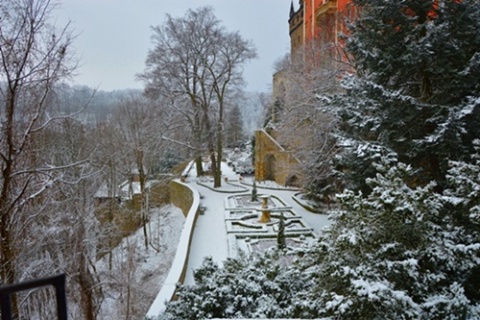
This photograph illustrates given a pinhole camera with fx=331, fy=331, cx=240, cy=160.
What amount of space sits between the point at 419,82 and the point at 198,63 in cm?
1657

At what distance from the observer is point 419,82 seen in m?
6.71

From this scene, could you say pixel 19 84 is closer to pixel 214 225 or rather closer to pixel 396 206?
pixel 396 206

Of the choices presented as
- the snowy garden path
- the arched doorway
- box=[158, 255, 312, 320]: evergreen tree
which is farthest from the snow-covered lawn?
the arched doorway

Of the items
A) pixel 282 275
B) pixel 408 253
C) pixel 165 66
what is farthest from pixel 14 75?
pixel 165 66

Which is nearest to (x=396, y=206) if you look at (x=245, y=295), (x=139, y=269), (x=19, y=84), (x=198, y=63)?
(x=245, y=295)

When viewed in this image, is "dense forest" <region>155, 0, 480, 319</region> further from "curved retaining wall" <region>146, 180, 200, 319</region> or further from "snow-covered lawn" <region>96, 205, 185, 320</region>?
"snow-covered lawn" <region>96, 205, 185, 320</region>

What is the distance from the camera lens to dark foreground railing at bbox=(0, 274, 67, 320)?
Result: 1.09 metres

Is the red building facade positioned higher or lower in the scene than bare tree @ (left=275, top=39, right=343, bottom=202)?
higher

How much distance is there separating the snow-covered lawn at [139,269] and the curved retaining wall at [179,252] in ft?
3.51

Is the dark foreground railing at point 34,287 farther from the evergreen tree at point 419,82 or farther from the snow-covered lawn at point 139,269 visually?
the snow-covered lawn at point 139,269

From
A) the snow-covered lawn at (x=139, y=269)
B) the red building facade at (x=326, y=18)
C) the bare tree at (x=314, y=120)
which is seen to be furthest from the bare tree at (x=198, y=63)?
the bare tree at (x=314, y=120)

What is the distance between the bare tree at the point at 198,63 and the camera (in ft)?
68.1

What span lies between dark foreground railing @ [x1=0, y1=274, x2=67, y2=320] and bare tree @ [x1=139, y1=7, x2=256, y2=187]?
19020 mm

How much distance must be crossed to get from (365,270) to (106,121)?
18418 millimetres
